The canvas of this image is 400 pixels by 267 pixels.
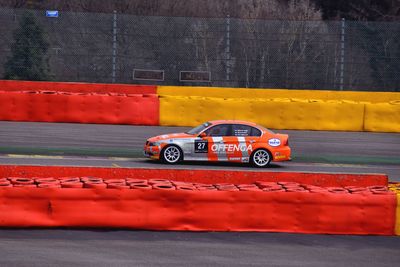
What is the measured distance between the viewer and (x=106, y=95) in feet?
89.2

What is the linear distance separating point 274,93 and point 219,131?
34.6ft

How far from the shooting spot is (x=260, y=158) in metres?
19.9

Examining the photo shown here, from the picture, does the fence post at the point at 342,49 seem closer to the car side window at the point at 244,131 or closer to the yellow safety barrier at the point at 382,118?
the yellow safety barrier at the point at 382,118

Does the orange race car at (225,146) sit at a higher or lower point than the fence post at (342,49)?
lower

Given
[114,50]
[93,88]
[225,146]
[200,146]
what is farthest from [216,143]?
[93,88]

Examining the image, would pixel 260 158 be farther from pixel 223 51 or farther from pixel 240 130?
pixel 223 51

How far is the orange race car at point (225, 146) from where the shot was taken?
64.5ft

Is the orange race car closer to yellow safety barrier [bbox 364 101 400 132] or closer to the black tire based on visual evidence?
the black tire

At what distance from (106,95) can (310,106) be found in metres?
6.80

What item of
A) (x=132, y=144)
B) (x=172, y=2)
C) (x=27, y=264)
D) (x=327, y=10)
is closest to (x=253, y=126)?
(x=132, y=144)

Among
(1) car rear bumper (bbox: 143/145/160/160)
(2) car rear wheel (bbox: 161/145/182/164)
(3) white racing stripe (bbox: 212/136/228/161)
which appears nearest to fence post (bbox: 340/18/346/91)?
(3) white racing stripe (bbox: 212/136/228/161)

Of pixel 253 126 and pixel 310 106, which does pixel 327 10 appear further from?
pixel 253 126

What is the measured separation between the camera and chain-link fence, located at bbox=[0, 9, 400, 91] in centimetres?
2967

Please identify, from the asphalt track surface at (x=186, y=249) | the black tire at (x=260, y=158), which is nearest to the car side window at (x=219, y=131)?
the black tire at (x=260, y=158)
